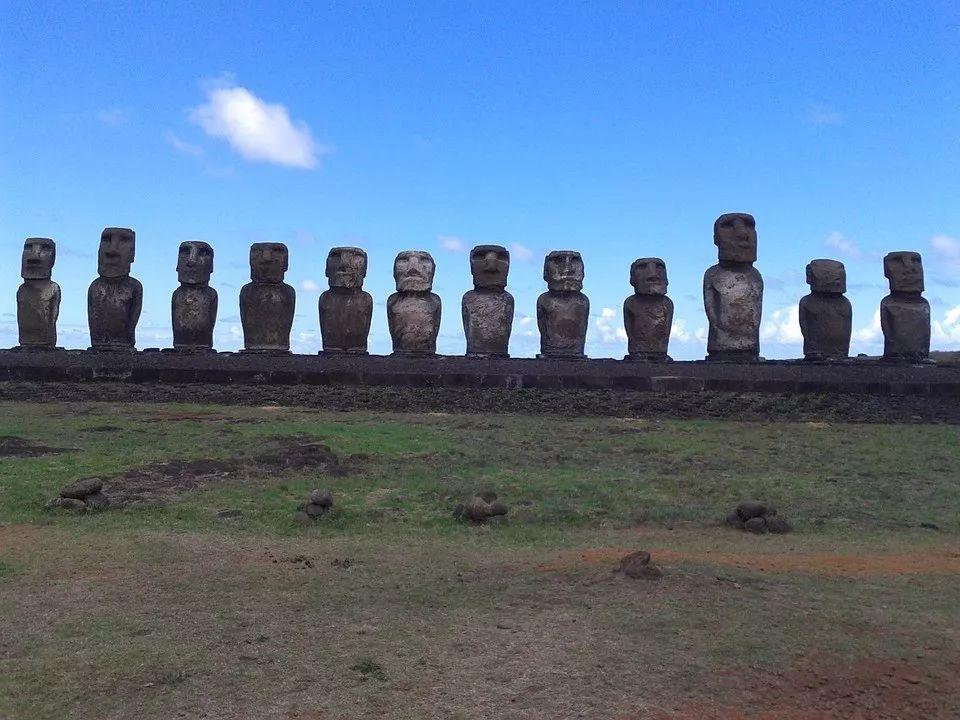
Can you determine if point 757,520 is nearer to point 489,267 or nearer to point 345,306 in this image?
point 489,267

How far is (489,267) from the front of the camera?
52.4ft

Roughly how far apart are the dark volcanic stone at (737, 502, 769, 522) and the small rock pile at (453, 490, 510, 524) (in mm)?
1781

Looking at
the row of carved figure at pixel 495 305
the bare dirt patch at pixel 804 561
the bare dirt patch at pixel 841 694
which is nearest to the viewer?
the bare dirt patch at pixel 841 694

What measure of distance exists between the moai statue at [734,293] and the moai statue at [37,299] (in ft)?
37.5

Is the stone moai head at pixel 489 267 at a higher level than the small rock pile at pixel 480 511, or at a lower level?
higher

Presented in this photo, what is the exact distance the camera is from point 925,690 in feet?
13.1

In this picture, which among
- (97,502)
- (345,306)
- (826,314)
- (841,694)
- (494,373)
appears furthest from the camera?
(345,306)

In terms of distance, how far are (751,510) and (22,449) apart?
702 centimetres

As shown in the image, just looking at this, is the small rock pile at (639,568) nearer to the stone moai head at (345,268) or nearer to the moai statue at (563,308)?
the moai statue at (563,308)

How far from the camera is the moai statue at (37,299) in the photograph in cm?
1683

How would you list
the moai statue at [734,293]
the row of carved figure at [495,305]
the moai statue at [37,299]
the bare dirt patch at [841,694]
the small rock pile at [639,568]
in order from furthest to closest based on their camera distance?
1. the moai statue at [37,299]
2. the row of carved figure at [495,305]
3. the moai statue at [734,293]
4. the small rock pile at [639,568]
5. the bare dirt patch at [841,694]

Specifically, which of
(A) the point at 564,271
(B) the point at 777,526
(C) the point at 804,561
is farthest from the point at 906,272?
(C) the point at 804,561

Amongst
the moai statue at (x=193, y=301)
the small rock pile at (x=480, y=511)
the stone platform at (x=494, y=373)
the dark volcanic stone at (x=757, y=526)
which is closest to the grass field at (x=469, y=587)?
the small rock pile at (x=480, y=511)

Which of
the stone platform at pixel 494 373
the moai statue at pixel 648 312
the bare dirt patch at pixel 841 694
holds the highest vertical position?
the moai statue at pixel 648 312
